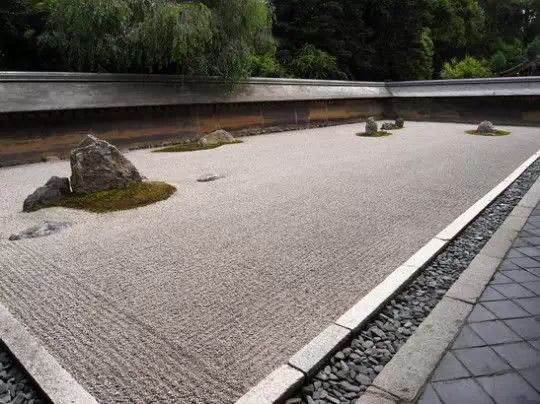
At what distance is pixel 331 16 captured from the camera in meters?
19.0

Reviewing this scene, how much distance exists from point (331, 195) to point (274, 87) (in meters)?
8.92

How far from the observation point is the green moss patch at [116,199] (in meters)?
4.59

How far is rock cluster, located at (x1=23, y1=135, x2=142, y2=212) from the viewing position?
478cm

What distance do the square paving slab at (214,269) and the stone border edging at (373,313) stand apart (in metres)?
0.09

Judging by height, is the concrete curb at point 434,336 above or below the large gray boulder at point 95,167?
below

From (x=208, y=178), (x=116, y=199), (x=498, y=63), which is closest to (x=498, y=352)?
(x=116, y=199)

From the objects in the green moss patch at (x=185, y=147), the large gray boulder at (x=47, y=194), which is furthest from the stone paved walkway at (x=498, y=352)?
the green moss patch at (x=185, y=147)

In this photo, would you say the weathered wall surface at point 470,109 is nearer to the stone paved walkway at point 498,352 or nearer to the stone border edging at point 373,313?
the stone border edging at point 373,313

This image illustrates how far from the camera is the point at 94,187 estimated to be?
4.92 meters

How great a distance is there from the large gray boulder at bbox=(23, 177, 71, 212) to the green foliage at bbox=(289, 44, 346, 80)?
14.9m

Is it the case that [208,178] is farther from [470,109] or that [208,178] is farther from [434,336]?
[470,109]

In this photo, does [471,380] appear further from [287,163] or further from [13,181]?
[13,181]

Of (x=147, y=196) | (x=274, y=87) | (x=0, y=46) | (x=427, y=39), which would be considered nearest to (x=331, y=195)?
(x=147, y=196)

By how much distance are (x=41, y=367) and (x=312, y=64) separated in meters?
18.0
